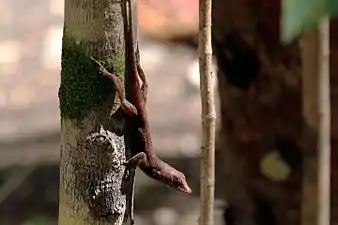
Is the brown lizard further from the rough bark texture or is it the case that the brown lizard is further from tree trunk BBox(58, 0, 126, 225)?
the rough bark texture

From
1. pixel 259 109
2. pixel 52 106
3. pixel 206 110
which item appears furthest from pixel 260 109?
pixel 52 106

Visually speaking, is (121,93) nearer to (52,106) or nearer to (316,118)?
(316,118)

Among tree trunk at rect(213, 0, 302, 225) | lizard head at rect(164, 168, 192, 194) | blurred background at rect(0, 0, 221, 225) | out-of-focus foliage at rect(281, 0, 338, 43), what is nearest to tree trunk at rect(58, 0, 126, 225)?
out-of-focus foliage at rect(281, 0, 338, 43)

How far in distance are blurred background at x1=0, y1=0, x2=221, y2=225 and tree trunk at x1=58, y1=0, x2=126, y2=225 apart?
4.90 feet

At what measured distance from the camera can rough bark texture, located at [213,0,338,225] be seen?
127 cm

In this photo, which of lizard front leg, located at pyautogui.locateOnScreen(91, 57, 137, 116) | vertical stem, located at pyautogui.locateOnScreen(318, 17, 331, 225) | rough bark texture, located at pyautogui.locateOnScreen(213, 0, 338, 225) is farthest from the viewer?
rough bark texture, located at pyautogui.locateOnScreen(213, 0, 338, 225)

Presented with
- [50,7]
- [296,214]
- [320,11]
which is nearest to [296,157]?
[296,214]

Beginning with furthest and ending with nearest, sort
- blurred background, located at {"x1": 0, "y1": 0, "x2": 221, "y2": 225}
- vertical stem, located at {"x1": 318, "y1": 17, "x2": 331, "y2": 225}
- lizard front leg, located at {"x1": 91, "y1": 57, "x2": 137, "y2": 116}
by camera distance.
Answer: blurred background, located at {"x1": 0, "y1": 0, "x2": 221, "y2": 225}
vertical stem, located at {"x1": 318, "y1": 17, "x2": 331, "y2": 225}
lizard front leg, located at {"x1": 91, "y1": 57, "x2": 137, "y2": 116}

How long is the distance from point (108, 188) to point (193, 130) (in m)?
1.93

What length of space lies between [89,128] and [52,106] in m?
2.11

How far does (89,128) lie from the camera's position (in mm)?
601

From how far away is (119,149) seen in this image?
0.61 m

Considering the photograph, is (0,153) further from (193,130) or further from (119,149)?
(119,149)

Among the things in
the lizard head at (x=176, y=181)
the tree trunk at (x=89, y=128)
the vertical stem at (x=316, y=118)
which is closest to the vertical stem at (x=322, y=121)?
the vertical stem at (x=316, y=118)
